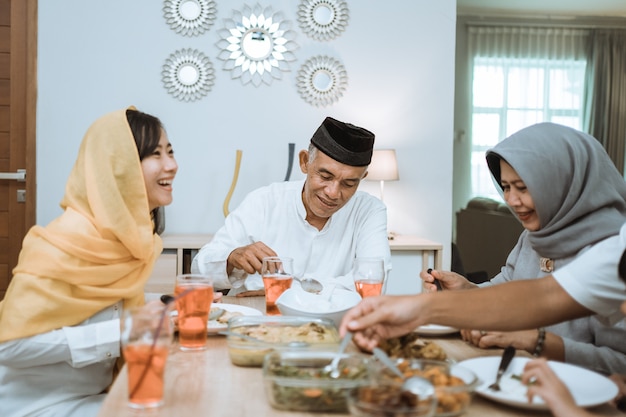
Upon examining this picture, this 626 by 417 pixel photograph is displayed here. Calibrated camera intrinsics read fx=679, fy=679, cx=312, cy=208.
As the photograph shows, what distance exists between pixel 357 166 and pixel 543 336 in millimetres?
1115

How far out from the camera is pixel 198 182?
176 inches

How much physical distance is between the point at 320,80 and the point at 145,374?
367 cm

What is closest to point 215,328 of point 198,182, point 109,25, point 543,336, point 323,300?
point 323,300

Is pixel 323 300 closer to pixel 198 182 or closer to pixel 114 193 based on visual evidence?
pixel 114 193

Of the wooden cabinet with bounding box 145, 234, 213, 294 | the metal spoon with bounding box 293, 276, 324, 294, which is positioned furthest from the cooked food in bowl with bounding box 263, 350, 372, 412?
the wooden cabinet with bounding box 145, 234, 213, 294

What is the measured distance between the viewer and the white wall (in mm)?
4352

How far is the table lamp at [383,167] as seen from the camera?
14.4ft

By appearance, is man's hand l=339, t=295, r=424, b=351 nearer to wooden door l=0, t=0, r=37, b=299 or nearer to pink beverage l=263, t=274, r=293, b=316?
pink beverage l=263, t=274, r=293, b=316

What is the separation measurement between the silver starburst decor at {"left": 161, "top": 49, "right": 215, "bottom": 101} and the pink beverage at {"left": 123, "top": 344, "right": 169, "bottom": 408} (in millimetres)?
3503

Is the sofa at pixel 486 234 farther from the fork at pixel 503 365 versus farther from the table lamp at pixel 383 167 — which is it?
the fork at pixel 503 365

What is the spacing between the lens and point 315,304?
1637 millimetres

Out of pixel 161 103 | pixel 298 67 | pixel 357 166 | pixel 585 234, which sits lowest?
pixel 585 234

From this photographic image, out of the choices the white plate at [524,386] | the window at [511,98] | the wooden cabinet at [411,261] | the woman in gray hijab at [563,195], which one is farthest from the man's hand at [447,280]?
the window at [511,98]

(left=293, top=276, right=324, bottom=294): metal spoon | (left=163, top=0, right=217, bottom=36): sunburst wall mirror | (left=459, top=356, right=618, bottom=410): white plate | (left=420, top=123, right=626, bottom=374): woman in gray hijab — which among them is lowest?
(left=459, top=356, right=618, bottom=410): white plate
